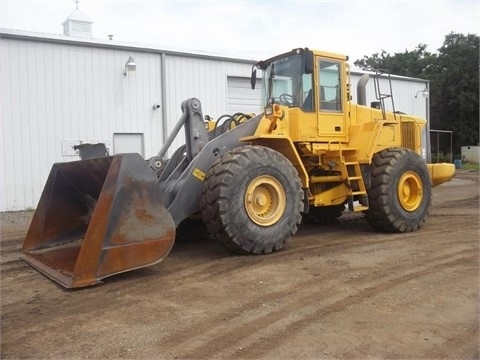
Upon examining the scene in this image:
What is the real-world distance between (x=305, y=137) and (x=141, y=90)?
25.6 ft

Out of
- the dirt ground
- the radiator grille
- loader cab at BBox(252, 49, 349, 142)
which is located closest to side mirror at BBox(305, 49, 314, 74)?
loader cab at BBox(252, 49, 349, 142)

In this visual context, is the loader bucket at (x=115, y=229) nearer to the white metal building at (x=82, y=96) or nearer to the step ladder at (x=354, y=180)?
the step ladder at (x=354, y=180)

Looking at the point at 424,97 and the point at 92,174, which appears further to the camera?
the point at 424,97

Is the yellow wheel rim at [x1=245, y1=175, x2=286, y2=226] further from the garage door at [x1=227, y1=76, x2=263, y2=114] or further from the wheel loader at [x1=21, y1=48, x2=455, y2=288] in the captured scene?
the garage door at [x1=227, y1=76, x2=263, y2=114]

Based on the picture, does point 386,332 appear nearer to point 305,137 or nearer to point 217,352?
point 217,352

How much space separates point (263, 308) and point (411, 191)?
4.88m

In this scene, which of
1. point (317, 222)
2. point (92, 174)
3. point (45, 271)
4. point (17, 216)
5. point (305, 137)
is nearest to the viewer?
point (45, 271)

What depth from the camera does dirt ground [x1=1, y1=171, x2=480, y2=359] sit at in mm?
3576

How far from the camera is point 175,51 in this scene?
567 inches

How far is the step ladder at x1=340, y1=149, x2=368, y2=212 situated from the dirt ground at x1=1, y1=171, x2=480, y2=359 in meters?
1.08

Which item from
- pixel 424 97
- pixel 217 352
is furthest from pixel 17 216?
pixel 424 97

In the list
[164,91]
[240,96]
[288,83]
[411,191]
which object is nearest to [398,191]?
[411,191]

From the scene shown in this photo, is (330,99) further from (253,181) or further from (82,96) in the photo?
(82,96)

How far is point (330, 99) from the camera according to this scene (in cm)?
775
